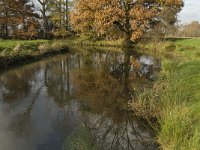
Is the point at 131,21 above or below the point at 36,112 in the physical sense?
above

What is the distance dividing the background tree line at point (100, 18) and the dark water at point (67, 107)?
1995cm

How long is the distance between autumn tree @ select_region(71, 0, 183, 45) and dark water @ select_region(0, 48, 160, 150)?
19.7 meters

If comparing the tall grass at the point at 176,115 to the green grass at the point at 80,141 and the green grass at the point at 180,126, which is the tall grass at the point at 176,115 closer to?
the green grass at the point at 180,126

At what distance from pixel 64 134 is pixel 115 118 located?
249cm

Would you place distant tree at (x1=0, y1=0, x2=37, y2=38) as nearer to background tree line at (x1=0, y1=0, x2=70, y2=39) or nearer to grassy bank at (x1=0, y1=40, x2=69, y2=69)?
background tree line at (x1=0, y1=0, x2=70, y2=39)

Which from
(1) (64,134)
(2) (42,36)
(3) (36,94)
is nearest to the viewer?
(1) (64,134)

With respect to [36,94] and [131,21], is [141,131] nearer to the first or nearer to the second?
[36,94]

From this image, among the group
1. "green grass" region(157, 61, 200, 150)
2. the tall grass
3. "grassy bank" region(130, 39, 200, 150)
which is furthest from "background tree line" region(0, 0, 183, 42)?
"green grass" region(157, 61, 200, 150)

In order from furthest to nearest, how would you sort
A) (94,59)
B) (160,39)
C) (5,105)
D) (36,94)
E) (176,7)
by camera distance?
(176,7) → (160,39) → (94,59) → (36,94) → (5,105)

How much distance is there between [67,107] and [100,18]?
31.1 m

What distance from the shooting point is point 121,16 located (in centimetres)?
4447

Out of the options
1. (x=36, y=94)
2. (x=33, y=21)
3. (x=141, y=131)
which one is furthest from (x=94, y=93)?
(x=33, y=21)

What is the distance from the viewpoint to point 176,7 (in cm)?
4859

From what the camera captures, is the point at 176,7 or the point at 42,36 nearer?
the point at 176,7
